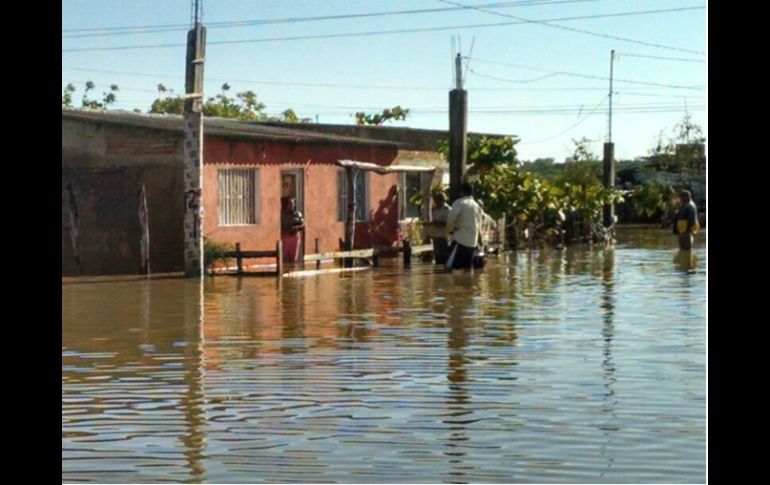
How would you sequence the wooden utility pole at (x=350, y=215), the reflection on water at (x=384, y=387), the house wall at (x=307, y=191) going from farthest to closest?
the wooden utility pole at (x=350, y=215) → the house wall at (x=307, y=191) → the reflection on water at (x=384, y=387)

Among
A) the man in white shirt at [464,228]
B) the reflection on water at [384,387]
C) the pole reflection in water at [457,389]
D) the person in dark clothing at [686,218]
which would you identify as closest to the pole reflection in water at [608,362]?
the reflection on water at [384,387]

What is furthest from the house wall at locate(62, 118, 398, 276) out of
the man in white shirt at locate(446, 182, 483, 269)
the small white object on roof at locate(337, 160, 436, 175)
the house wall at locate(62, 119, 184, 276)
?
the man in white shirt at locate(446, 182, 483, 269)

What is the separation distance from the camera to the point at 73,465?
9.30 m

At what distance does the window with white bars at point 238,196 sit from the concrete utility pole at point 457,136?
13.3ft

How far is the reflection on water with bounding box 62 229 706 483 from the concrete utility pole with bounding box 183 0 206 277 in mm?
3540

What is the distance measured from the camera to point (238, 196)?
32.0 meters

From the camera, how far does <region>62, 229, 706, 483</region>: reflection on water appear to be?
938 cm

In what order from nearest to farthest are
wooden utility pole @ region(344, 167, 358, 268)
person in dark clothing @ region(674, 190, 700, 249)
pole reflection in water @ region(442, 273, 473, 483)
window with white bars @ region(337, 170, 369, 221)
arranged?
pole reflection in water @ region(442, 273, 473, 483), wooden utility pole @ region(344, 167, 358, 268), person in dark clothing @ region(674, 190, 700, 249), window with white bars @ region(337, 170, 369, 221)

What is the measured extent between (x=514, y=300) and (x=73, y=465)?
45.1 feet

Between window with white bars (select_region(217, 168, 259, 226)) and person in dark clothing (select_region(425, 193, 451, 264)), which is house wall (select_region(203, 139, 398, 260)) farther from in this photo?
person in dark clothing (select_region(425, 193, 451, 264))

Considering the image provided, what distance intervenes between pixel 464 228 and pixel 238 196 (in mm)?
6249

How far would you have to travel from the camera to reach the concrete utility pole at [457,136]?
3297 cm

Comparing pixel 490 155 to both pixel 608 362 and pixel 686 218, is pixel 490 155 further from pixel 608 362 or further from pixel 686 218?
pixel 608 362

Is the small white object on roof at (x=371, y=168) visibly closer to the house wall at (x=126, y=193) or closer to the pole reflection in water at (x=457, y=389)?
the house wall at (x=126, y=193)
